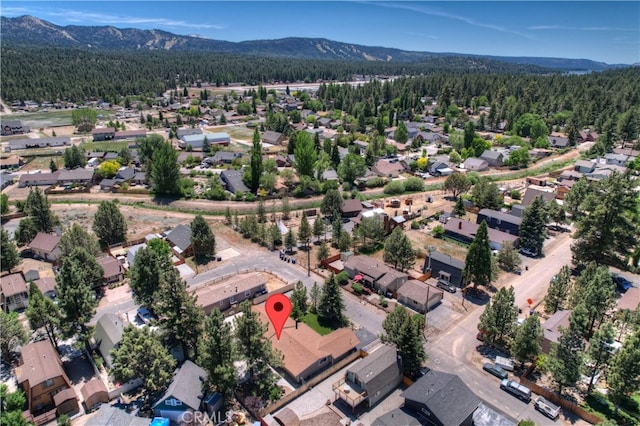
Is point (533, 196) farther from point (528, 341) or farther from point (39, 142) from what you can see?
point (39, 142)

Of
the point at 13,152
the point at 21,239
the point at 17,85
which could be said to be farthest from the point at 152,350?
the point at 17,85

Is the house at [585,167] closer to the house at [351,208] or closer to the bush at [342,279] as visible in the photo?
the house at [351,208]

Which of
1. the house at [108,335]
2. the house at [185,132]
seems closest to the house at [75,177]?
the house at [185,132]

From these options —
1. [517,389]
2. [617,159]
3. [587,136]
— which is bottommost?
[517,389]

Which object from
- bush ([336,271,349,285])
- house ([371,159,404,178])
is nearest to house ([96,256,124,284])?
bush ([336,271,349,285])

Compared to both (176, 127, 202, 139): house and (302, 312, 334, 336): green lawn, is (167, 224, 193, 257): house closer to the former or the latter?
(302, 312, 334, 336): green lawn

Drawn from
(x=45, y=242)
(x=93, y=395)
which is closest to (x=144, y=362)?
(x=93, y=395)
